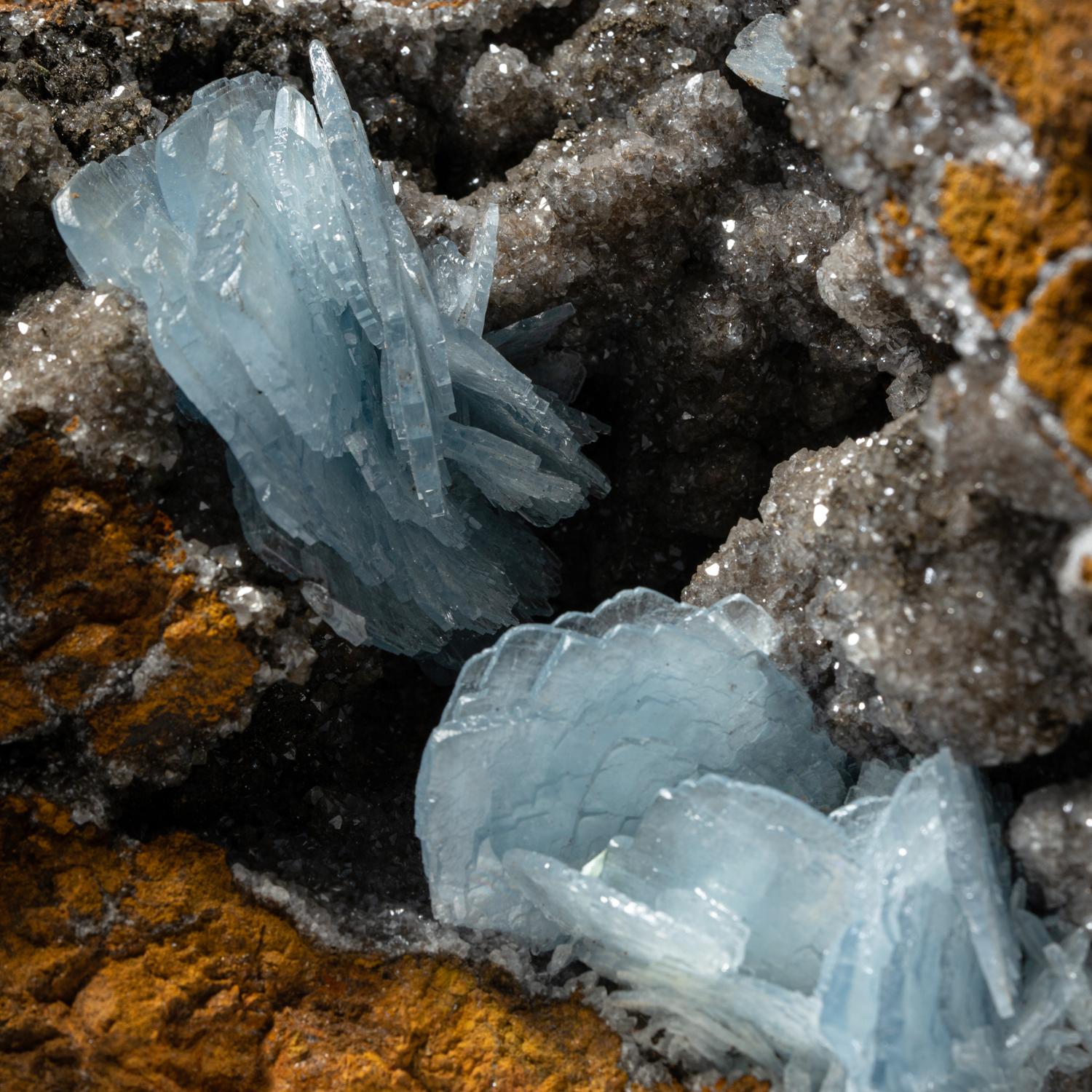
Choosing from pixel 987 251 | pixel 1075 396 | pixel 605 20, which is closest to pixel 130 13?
pixel 605 20

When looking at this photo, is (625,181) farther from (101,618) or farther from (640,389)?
(101,618)

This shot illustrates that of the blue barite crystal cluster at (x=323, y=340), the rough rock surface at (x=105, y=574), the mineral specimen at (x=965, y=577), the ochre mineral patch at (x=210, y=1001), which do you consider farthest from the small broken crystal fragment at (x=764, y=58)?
the ochre mineral patch at (x=210, y=1001)

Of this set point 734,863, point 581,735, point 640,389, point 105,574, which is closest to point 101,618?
point 105,574

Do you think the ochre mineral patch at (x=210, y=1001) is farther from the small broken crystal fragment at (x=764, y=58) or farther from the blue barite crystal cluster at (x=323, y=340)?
the small broken crystal fragment at (x=764, y=58)

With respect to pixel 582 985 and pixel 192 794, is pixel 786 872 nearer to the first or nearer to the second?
pixel 582 985

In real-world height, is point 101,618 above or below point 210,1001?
above

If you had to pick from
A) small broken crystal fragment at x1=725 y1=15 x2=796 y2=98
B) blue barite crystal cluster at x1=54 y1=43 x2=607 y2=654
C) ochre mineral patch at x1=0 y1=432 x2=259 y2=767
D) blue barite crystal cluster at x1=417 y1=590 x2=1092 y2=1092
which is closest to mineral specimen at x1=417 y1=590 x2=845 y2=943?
blue barite crystal cluster at x1=417 y1=590 x2=1092 y2=1092

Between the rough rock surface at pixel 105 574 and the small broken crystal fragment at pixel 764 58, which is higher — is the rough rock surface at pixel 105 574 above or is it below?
below
